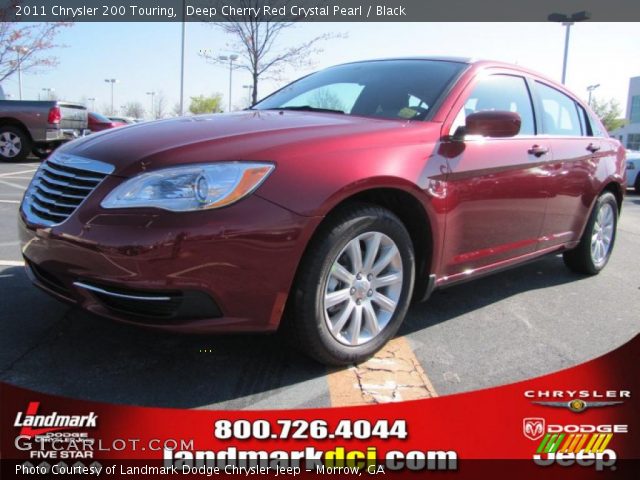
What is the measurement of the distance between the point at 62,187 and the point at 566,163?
3.22 meters

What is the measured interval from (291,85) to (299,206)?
6.80ft

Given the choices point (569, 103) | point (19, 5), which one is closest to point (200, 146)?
point (569, 103)

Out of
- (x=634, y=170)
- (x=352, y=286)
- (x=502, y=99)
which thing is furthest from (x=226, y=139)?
(x=634, y=170)

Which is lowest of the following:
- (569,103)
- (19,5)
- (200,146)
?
(200,146)

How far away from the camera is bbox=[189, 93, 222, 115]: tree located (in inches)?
2153

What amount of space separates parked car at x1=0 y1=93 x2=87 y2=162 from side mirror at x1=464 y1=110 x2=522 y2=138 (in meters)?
10.6

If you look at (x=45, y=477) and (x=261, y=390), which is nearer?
(x=45, y=477)

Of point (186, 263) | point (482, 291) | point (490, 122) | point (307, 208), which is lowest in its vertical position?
point (482, 291)

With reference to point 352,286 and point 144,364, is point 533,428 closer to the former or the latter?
point 352,286

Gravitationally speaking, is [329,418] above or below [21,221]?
below

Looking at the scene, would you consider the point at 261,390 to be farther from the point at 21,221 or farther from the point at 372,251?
the point at 21,221

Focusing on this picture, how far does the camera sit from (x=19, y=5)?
612 inches

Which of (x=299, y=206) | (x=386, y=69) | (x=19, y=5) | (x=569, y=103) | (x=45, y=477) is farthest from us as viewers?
(x=19, y=5)

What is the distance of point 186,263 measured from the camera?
215 cm
